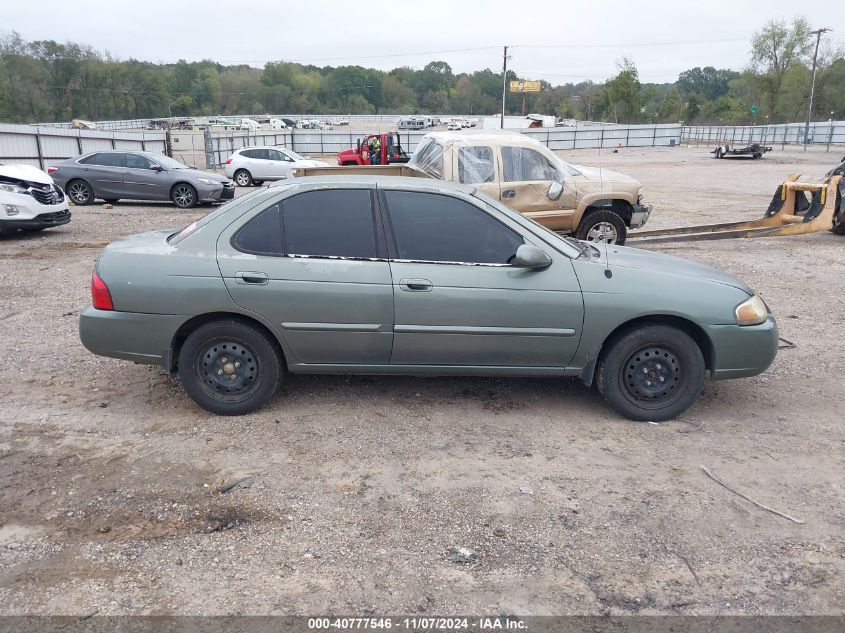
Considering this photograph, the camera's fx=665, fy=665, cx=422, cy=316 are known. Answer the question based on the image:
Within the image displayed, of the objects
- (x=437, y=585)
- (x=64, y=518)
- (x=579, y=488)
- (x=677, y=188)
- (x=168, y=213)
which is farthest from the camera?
(x=677, y=188)

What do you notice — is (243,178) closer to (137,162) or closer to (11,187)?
(137,162)

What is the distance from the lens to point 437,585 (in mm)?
2998

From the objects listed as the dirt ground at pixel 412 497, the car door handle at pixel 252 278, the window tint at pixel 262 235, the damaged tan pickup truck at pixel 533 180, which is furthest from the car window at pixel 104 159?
the car door handle at pixel 252 278

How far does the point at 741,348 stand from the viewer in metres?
4.59

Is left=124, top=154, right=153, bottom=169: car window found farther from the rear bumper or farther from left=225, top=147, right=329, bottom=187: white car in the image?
the rear bumper

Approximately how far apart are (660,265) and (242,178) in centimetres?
2078

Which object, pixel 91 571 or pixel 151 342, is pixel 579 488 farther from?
pixel 151 342

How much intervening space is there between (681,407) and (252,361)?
3.02 m

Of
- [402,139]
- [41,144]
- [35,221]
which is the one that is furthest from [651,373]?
[402,139]

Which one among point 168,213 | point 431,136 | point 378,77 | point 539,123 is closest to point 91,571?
point 431,136

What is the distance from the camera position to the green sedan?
4469 millimetres

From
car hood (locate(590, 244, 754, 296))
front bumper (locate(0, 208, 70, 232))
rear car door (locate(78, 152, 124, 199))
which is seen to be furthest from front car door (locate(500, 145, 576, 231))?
rear car door (locate(78, 152, 124, 199))

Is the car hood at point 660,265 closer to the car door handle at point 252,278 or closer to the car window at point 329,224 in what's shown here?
the car window at point 329,224

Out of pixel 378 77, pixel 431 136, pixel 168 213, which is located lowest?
pixel 168 213
